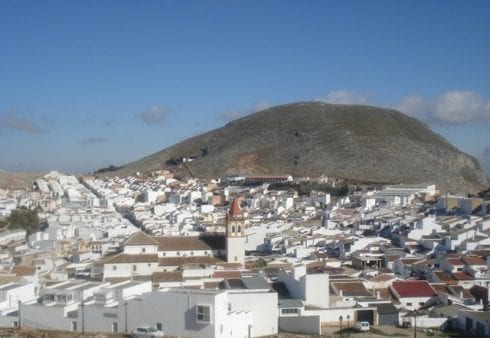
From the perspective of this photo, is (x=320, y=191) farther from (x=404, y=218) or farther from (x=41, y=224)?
(x=41, y=224)

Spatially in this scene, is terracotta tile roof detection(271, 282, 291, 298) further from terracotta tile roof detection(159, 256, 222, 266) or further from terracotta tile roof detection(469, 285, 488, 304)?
terracotta tile roof detection(469, 285, 488, 304)

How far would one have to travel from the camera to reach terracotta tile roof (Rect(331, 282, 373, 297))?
78.7 feet

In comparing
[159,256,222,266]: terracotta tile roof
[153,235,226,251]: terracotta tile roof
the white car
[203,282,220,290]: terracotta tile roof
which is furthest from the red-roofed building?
the white car

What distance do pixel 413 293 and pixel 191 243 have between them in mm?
10762

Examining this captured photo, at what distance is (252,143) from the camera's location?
102 metres

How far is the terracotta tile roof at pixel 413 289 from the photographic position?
2486 centimetres

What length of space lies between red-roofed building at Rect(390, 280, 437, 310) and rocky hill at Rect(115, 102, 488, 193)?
56.8 metres

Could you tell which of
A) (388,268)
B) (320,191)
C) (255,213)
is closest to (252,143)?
(320,191)

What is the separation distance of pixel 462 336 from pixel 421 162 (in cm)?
7215

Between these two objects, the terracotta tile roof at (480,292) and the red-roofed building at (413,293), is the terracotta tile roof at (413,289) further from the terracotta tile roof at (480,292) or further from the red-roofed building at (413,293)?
the terracotta tile roof at (480,292)

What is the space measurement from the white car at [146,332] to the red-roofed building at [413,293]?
1060cm

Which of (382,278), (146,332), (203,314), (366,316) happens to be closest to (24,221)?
(382,278)

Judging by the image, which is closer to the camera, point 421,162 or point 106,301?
point 106,301

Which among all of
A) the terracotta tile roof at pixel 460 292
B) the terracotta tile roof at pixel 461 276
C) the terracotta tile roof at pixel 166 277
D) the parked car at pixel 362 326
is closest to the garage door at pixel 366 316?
the parked car at pixel 362 326
